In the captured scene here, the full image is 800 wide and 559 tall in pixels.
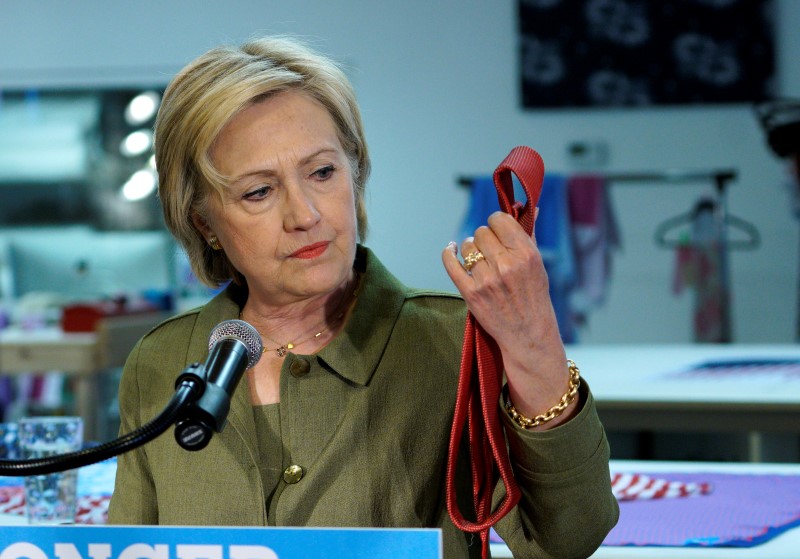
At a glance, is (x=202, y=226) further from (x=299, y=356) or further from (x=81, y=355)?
(x=81, y=355)

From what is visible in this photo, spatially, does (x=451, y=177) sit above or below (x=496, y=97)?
below

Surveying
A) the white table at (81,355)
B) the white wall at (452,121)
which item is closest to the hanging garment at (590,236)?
the white wall at (452,121)

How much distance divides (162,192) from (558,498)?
66 cm

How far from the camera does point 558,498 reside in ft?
3.42

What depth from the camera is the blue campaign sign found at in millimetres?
771

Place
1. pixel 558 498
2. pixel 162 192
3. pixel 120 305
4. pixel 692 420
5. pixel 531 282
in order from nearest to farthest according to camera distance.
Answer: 1. pixel 531 282
2. pixel 558 498
3. pixel 162 192
4. pixel 692 420
5. pixel 120 305

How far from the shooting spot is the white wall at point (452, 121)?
5.37m

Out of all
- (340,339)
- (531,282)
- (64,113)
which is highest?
(531,282)

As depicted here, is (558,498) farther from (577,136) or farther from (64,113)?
(64,113)

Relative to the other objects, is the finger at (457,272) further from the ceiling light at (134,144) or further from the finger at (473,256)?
the ceiling light at (134,144)

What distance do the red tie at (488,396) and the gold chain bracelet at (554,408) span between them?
18 mm

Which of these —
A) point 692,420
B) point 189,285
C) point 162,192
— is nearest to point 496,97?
point 189,285

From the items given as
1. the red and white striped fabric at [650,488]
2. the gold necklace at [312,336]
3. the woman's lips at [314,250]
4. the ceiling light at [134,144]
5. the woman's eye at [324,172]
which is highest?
the woman's eye at [324,172]

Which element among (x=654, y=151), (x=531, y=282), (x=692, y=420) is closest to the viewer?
(x=531, y=282)
